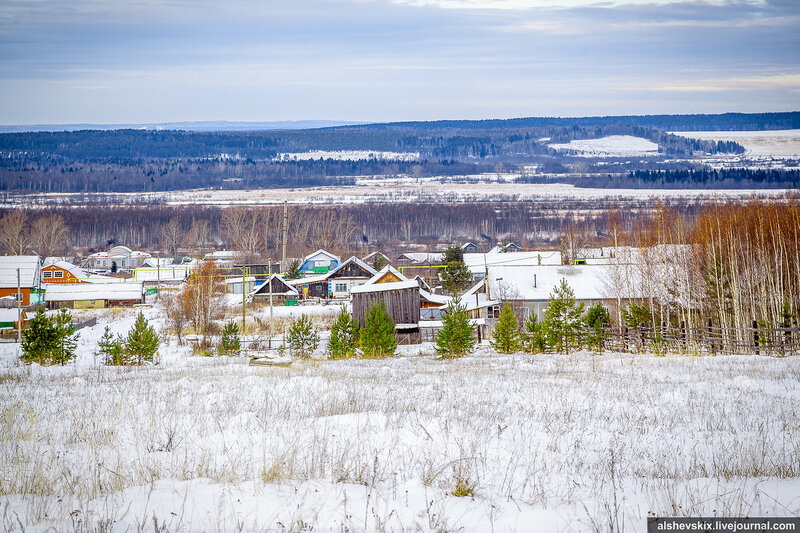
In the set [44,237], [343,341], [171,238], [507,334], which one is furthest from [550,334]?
[171,238]

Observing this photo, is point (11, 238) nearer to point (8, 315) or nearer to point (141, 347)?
point (8, 315)

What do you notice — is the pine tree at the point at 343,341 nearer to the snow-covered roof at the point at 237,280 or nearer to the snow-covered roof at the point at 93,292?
the snow-covered roof at the point at 93,292

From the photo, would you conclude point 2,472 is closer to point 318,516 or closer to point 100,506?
point 100,506

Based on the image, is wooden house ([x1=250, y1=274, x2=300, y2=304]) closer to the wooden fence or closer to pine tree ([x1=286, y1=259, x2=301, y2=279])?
pine tree ([x1=286, y1=259, x2=301, y2=279])

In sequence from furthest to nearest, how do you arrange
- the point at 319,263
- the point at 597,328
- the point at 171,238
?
1. the point at 171,238
2. the point at 319,263
3. the point at 597,328

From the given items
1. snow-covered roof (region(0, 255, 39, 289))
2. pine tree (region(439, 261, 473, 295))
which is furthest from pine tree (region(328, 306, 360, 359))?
snow-covered roof (region(0, 255, 39, 289))

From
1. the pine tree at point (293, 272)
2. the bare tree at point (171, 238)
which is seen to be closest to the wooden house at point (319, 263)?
the pine tree at point (293, 272)
